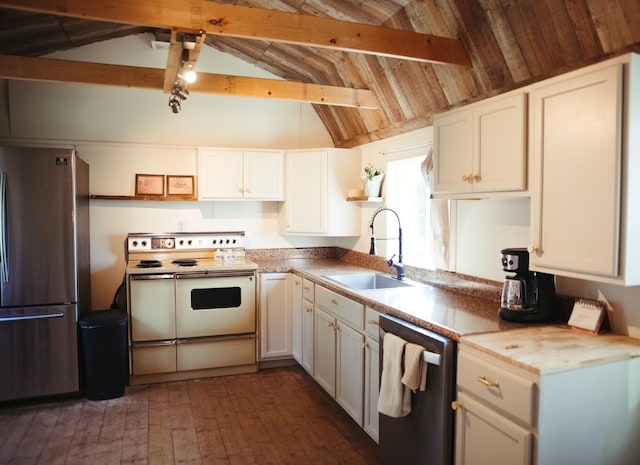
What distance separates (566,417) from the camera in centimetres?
177

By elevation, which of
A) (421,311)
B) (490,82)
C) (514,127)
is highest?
(490,82)

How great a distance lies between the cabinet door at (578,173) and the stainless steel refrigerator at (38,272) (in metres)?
3.24

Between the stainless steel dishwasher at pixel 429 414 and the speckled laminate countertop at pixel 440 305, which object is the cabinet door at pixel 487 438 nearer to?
the stainless steel dishwasher at pixel 429 414

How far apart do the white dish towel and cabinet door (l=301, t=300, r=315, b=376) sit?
4.93 ft

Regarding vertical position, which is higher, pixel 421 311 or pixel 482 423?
pixel 421 311

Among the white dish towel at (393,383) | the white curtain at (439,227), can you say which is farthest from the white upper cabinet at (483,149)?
the white dish towel at (393,383)

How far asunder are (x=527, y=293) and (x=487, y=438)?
759mm

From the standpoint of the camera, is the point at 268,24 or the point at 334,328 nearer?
the point at 268,24

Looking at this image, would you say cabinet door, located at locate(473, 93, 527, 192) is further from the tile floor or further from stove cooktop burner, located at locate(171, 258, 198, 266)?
stove cooktop burner, located at locate(171, 258, 198, 266)

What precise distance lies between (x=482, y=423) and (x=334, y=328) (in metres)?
1.60

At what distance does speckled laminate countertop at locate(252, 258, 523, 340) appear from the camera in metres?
2.27

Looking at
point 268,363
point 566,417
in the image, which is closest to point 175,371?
point 268,363

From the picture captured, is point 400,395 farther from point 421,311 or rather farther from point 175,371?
point 175,371

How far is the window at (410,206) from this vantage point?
12.5ft
